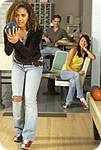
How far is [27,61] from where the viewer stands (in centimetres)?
293

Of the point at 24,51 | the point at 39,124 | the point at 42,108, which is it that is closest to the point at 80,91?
the point at 42,108

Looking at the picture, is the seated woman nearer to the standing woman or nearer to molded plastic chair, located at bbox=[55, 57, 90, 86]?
molded plastic chair, located at bbox=[55, 57, 90, 86]

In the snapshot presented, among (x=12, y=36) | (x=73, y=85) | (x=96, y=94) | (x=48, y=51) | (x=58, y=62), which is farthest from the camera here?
(x=48, y=51)

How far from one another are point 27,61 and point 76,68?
79.8 inches

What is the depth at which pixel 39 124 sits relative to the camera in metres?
3.82

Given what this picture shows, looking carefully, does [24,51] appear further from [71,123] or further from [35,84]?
[71,123]

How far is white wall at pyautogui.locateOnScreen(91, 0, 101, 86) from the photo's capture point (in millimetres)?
4660

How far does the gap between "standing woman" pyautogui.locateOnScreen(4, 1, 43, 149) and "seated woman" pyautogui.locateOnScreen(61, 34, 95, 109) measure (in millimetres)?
1734

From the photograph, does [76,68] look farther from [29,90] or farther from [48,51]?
[29,90]

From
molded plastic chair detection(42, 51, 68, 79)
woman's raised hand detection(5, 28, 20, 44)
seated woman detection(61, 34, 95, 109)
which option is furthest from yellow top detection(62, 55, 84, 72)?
woman's raised hand detection(5, 28, 20, 44)

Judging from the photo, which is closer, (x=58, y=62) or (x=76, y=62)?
(x=76, y=62)

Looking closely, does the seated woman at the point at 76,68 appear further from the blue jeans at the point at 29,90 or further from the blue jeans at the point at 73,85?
the blue jeans at the point at 29,90

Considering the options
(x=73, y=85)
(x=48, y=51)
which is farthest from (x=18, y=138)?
(x=48, y=51)

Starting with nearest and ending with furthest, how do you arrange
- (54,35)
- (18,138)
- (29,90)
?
(29,90) < (18,138) < (54,35)
